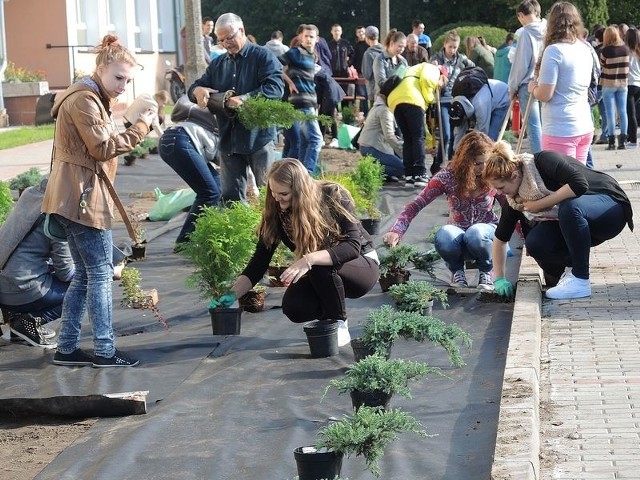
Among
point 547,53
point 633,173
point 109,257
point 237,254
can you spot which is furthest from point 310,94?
point 109,257

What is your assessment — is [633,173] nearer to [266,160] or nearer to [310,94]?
[310,94]

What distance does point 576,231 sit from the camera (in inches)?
278

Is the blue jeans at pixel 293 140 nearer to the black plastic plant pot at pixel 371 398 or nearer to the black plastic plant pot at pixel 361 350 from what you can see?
the black plastic plant pot at pixel 361 350

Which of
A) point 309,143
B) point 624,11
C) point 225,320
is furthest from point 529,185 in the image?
point 624,11

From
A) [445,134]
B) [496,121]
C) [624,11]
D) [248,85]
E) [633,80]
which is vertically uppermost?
[624,11]

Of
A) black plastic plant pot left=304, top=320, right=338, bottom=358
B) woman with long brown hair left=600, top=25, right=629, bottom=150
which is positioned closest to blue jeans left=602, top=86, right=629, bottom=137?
woman with long brown hair left=600, top=25, right=629, bottom=150

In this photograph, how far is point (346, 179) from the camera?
9.26 m

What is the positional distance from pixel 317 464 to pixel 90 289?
239 centimetres

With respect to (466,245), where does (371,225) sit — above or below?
below

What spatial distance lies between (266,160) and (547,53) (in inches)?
92.2

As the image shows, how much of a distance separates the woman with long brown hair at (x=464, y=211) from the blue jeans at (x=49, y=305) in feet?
6.76

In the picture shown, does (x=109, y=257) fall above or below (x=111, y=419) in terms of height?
above

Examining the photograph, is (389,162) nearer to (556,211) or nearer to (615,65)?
(615,65)

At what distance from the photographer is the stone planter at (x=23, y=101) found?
73.9 ft
